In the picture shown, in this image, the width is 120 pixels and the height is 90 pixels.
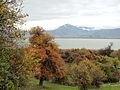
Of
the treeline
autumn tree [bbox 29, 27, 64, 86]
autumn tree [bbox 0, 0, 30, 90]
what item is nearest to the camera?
autumn tree [bbox 0, 0, 30, 90]

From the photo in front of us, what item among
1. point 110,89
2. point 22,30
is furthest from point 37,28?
point 22,30

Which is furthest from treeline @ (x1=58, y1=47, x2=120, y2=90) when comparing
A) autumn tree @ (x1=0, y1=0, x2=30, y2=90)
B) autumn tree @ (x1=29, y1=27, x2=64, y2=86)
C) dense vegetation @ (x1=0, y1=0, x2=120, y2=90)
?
autumn tree @ (x1=0, y1=0, x2=30, y2=90)

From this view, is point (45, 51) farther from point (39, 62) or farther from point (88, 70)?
point (88, 70)

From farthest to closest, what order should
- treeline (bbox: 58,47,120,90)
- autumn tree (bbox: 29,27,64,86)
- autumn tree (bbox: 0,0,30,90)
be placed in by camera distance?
1. autumn tree (bbox: 29,27,64,86)
2. treeline (bbox: 58,47,120,90)
3. autumn tree (bbox: 0,0,30,90)

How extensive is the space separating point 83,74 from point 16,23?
37393mm

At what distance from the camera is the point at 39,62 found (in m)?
59.1

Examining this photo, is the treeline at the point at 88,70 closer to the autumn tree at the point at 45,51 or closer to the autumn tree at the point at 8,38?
the autumn tree at the point at 45,51

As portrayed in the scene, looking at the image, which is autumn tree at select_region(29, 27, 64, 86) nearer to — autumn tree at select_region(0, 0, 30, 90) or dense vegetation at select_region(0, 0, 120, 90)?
dense vegetation at select_region(0, 0, 120, 90)

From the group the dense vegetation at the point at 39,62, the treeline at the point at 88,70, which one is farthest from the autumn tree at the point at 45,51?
the treeline at the point at 88,70

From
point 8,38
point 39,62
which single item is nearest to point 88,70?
point 39,62

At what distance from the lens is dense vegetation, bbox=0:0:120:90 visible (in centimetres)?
1736

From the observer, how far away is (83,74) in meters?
54.5

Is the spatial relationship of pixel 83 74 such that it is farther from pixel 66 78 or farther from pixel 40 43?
pixel 66 78

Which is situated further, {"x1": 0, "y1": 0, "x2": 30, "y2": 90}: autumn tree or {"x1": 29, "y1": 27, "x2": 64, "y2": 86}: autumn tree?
{"x1": 29, "y1": 27, "x2": 64, "y2": 86}: autumn tree
